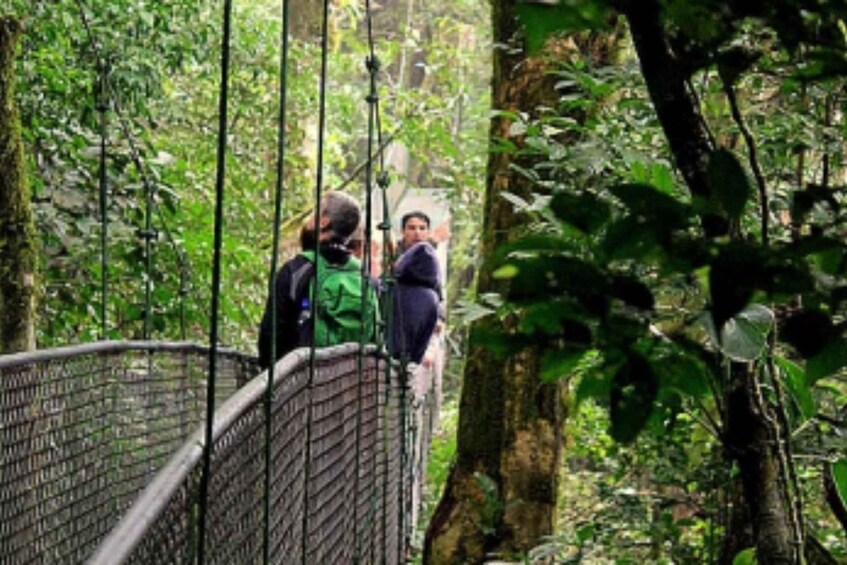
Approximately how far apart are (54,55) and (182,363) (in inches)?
42.8

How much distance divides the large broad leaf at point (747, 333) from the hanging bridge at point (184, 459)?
452 mm

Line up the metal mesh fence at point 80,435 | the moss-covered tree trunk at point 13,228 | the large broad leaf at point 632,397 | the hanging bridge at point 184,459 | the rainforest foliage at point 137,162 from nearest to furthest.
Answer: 1. the large broad leaf at point 632,397
2. the hanging bridge at point 184,459
3. the metal mesh fence at point 80,435
4. the moss-covered tree trunk at point 13,228
5. the rainforest foliage at point 137,162

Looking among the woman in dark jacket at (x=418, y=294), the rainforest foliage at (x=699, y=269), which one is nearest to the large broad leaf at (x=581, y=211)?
the rainforest foliage at (x=699, y=269)

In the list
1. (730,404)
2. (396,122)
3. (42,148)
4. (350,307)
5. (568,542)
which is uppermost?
(396,122)

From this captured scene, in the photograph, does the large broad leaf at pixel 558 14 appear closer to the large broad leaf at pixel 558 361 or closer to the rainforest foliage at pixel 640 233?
the rainforest foliage at pixel 640 233

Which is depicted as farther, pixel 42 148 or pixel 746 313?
pixel 42 148

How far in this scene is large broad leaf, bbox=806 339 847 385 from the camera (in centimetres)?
82

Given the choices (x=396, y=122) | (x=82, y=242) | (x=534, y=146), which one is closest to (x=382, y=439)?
(x=82, y=242)

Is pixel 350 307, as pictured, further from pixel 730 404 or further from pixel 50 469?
pixel 730 404

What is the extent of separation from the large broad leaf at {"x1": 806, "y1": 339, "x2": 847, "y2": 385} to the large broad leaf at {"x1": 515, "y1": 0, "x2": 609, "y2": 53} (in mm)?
194

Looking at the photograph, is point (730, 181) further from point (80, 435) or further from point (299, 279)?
point (299, 279)

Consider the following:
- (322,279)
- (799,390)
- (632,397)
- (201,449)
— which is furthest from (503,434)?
(632,397)

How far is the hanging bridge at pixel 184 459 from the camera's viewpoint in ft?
5.39

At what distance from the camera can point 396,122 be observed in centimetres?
1011
